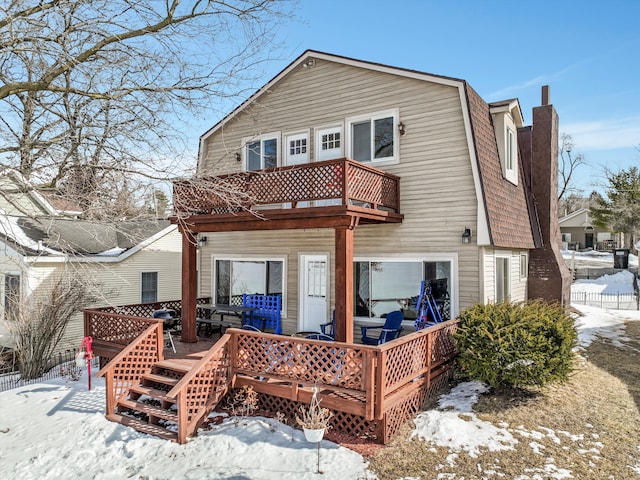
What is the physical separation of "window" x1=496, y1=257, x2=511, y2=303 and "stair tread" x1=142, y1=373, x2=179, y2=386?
7.21 meters

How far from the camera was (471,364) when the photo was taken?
7395 millimetres

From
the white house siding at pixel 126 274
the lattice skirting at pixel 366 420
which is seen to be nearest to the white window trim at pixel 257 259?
the white house siding at pixel 126 274

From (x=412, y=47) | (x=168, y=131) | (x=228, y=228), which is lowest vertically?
(x=228, y=228)

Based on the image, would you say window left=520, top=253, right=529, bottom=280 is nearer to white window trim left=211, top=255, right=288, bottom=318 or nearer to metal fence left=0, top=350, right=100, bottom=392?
white window trim left=211, top=255, right=288, bottom=318

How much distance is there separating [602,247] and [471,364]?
161 feet

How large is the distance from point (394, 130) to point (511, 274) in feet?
15.4

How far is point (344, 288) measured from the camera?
8.12 meters

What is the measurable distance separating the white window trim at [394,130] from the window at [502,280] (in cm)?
335

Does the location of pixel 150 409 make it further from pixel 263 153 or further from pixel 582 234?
pixel 582 234

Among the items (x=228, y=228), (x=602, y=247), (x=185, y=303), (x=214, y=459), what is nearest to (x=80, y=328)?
(x=185, y=303)

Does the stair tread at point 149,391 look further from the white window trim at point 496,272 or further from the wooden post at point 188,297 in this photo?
the white window trim at point 496,272

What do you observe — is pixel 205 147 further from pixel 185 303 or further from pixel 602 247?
pixel 602 247

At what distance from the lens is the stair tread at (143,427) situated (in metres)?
6.60

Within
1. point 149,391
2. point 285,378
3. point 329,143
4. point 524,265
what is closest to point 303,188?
point 329,143
